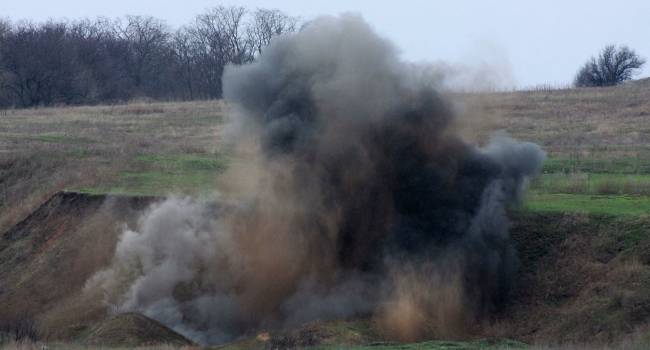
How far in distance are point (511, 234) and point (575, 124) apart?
23.8 meters

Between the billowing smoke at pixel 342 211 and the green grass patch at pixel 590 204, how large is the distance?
0.98 metres

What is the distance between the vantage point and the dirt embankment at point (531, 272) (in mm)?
25234

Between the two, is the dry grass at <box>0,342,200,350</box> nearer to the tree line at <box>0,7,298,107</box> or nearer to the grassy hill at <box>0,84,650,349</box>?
the grassy hill at <box>0,84,650,349</box>

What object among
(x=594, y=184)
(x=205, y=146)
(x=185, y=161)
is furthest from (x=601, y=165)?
(x=205, y=146)

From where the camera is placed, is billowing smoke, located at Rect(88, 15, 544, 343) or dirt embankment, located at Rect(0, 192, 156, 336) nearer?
billowing smoke, located at Rect(88, 15, 544, 343)

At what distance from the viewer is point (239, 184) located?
32812 mm

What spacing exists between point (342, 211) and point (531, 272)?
5.54 meters

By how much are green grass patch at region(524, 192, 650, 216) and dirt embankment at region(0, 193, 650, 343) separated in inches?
17.0

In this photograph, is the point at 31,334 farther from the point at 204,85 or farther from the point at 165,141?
the point at 204,85

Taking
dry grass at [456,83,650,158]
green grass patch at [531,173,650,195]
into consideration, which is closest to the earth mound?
dry grass at [456,83,650,158]

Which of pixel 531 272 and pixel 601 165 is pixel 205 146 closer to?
A: pixel 601 165

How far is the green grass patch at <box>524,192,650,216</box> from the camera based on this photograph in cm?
2892

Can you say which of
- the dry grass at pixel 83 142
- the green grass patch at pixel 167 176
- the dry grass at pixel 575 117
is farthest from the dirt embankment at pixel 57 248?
the dry grass at pixel 575 117

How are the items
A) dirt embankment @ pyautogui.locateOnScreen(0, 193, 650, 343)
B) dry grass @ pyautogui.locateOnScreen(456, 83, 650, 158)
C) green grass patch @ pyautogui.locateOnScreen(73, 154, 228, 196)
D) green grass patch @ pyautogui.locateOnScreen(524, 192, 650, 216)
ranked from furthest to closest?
dry grass @ pyautogui.locateOnScreen(456, 83, 650, 158) → green grass patch @ pyautogui.locateOnScreen(73, 154, 228, 196) → green grass patch @ pyautogui.locateOnScreen(524, 192, 650, 216) → dirt embankment @ pyautogui.locateOnScreen(0, 193, 650, 343)
